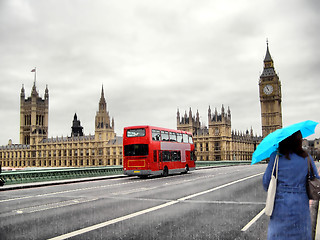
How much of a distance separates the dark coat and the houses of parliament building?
9747cm

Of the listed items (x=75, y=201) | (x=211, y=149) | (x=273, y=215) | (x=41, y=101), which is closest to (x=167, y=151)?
(x=75, y=201)

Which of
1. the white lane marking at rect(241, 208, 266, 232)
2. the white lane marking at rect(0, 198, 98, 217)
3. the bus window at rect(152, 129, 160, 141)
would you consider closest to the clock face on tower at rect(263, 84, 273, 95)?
the bus window at rect(152, 129, 160, 141)

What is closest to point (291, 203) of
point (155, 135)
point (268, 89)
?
point (155, 135)

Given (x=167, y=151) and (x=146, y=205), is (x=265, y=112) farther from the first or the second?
(x=146, y=205)

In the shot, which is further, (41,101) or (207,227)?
(41,101)

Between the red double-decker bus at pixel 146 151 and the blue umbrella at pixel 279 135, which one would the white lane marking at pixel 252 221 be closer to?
the blue umbrella at pixel 279 135

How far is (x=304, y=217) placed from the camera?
389 cm

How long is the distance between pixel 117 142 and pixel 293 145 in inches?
4446

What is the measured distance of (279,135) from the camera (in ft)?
12.8

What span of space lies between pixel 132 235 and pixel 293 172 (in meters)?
4.11

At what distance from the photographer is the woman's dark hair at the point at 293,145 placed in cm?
397

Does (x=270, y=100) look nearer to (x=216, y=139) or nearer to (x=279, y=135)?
(x=216, y=139)

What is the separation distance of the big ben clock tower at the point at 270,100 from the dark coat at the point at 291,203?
134 metres

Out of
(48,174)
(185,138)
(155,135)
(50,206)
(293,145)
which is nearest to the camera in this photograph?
(293,145)
